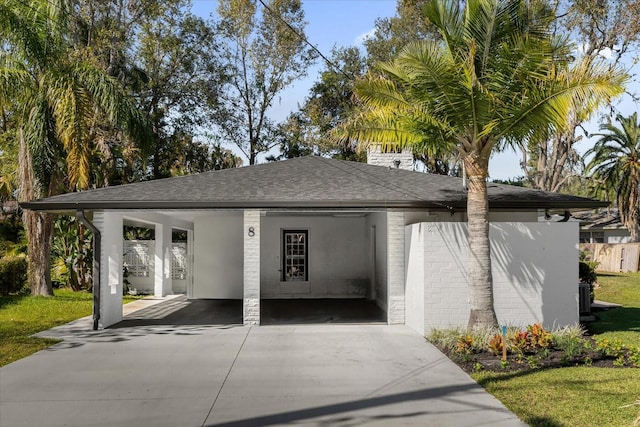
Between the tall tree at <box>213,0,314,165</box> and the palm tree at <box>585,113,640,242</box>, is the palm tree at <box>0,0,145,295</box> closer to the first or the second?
the tall tree at <box>213,0,314,165</box>

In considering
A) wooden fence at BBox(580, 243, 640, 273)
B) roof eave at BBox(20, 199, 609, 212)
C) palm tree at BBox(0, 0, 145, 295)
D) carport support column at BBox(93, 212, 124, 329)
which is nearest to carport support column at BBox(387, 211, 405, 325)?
roof eave at BBox(20, 199, 609, 212)

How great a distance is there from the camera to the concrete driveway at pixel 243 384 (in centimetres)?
612

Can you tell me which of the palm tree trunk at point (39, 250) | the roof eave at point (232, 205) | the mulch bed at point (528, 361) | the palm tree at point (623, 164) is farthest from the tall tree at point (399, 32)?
the mulch bed at point (528, 361)

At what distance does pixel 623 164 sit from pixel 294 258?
23.6m

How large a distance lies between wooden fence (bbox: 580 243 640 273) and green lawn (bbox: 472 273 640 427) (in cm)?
2349

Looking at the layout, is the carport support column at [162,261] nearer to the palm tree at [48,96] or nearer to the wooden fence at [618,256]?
the palm tree at [48,96]

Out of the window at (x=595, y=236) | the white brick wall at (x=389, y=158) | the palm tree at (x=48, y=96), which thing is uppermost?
the palm tree at (x=48, y=96)

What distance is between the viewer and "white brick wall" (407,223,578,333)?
11250 millimetres

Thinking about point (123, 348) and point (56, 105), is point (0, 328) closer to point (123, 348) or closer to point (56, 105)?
point (123, 348)

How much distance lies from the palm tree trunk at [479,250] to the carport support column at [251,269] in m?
4.55

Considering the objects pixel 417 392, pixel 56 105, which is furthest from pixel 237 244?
pixel 417 392

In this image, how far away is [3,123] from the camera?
2742 centimetres

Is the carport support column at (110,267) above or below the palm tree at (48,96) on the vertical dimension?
below

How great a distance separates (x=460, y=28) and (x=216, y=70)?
2351 cm
